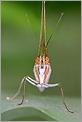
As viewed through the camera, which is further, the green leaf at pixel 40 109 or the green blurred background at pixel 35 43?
the green blurred background at pixel 35 43

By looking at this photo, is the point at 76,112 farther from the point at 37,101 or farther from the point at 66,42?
the point at 66,42

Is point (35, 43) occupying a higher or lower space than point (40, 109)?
higher

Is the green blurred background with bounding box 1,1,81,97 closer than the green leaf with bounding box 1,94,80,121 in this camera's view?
No

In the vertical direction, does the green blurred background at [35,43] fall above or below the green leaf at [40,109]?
above

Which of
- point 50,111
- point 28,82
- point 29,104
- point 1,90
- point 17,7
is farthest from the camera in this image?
point 17,7

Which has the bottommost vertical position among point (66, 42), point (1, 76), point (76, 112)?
point (76, 112)

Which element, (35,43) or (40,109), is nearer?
(40,109)

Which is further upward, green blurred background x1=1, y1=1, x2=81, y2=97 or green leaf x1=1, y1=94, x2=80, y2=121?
green blurred background x1=1, y1=1, x2=81, y2=97

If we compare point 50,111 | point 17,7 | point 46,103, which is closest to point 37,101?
point 46,103
